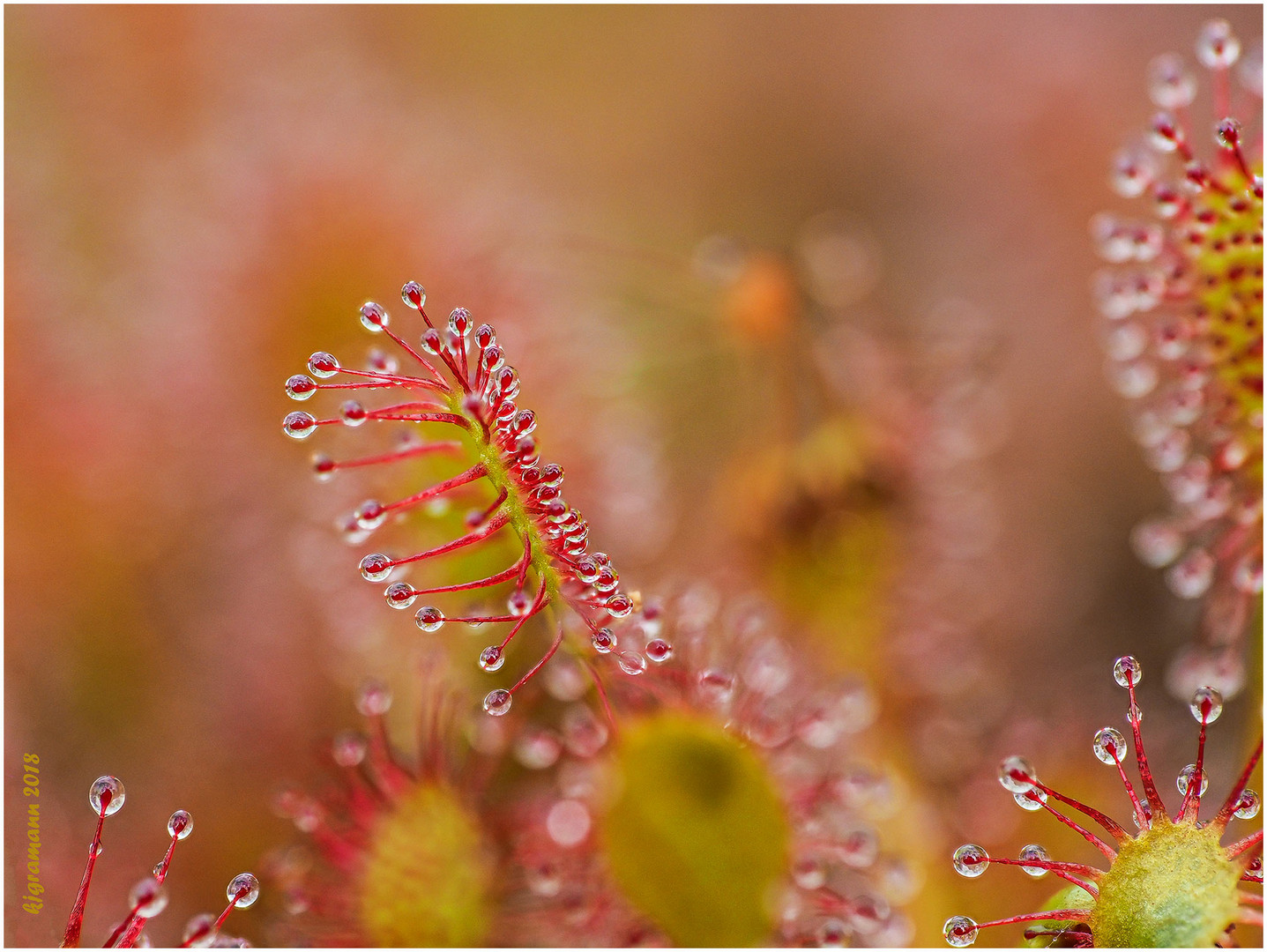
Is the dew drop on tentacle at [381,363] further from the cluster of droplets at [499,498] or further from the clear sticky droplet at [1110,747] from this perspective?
the clear sticky droplet at [1110,747]

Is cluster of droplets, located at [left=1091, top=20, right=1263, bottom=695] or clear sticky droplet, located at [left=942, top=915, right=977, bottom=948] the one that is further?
cluster of droplets, located at [left=1091, top=20, right=1263, bottom=695]

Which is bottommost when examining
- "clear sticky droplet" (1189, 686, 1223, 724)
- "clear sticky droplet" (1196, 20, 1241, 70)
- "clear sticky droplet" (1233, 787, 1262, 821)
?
"clear sticky droplet" (1233, 787, 1262, 821)

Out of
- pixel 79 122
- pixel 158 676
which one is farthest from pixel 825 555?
pixel 79 122

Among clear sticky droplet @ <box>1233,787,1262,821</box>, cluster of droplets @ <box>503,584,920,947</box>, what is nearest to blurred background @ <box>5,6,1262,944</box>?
cluster of droplets @ <box>503,584,920,947</box>

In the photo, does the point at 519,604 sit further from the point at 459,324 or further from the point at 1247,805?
the point at 1247,805

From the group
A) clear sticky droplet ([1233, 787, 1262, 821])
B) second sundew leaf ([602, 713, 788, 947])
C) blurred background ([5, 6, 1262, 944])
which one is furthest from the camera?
blurred background ([5, 6, 1262, 944])

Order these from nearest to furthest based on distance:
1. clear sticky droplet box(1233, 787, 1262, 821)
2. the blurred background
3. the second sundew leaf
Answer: clear sticky droplet box(1233, 787, 1262, 821) < the second sundew leaf < the blurred background

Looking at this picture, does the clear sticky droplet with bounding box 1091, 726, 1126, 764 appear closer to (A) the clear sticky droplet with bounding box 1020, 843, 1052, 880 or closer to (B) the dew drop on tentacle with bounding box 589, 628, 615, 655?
(A) the clear sticky droplet with bounding box 1020, 843, 1052, 880
